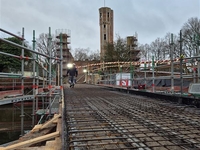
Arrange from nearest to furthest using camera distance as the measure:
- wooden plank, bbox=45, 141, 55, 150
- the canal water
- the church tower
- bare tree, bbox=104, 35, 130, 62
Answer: wooden plank, bbox=45, 141, 55, 150
the canal water
bare tree, bbox=104, 35, 130, 62
the church tower

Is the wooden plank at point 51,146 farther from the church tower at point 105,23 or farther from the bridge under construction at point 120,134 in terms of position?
the church tower at point 105,23

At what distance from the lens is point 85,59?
2376 inches

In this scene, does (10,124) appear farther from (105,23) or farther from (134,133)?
(105,23)

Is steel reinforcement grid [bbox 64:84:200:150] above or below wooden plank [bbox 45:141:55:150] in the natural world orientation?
above

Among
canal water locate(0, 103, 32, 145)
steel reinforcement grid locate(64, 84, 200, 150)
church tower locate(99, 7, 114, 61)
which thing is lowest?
canal water locate(0, 103, 32, 145)

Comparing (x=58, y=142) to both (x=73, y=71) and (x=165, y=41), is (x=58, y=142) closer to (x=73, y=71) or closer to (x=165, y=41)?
(x=73, y=71)

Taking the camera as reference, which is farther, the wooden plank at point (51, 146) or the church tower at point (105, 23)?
the church tower at point (105, 23)

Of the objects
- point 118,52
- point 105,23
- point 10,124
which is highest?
point 105,23

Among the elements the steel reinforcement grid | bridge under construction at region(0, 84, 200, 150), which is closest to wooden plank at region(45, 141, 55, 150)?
bridge under construction at region(0, 84, 200, 150)

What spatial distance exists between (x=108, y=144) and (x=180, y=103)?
12.9 feet

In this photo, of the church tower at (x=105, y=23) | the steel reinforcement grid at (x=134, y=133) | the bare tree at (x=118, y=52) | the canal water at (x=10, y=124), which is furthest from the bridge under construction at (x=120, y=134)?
the church tower at (x=105, y=23)

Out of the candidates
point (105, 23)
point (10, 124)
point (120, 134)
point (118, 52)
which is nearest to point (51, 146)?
point (120, 134)

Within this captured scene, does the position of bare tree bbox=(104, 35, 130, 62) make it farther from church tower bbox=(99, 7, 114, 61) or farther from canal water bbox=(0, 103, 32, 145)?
church tower bbox=(99, 7, 114, 61)

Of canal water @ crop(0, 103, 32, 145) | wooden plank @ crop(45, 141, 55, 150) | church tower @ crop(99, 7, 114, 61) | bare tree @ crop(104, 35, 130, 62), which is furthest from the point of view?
church tower @ crop(99, 7, 114, 61)
